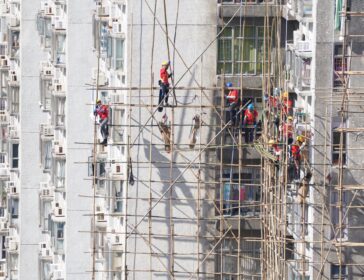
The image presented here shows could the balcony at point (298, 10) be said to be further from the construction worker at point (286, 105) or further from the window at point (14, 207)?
the window at point (14, 207)

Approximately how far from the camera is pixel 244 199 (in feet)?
249

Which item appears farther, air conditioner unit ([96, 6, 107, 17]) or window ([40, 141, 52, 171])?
window ([40, 141, 52, 171])

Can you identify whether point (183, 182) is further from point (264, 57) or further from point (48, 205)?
point (48, 205)

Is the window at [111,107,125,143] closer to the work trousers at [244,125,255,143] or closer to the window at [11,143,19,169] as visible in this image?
the work trousers at [244,125,255,143]

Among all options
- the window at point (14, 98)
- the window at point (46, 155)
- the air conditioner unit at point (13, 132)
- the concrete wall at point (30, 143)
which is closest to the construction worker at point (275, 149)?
the window at point (46, 155)

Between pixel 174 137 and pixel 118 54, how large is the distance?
318 centimetres

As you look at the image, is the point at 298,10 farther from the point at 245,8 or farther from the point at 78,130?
the point at 78,130

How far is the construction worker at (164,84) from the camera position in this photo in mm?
73312

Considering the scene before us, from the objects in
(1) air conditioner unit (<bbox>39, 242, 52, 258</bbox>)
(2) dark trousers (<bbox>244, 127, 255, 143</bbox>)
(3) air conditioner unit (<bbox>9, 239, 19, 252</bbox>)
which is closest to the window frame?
(2) dark trousers (<bbox>244, 127, 255, 143</bbox>)

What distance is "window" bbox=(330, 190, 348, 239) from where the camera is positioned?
69688 mm

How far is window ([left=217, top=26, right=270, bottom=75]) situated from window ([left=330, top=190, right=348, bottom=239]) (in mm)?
6028

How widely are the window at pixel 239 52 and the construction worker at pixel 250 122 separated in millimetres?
1721

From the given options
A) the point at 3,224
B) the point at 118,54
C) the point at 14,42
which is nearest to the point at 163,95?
the point at 118,54

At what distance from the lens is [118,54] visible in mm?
77062
